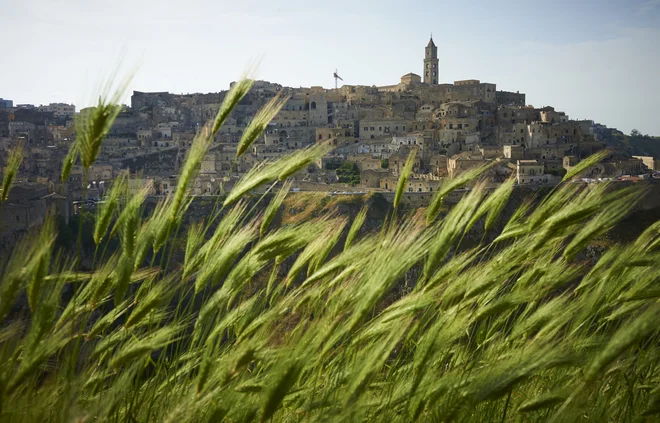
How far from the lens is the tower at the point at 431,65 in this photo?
2665 inches

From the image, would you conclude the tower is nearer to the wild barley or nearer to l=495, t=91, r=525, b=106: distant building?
l=495, t=91, r=525, b=106: distant building

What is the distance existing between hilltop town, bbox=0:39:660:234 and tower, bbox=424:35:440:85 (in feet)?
0.53

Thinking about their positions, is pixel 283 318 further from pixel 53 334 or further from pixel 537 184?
pixel 537 184

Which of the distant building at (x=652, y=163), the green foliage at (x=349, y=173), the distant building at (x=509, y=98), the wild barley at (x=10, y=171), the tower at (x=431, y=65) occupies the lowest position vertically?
the green foliage at (x=349, y=173)

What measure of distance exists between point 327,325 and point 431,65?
68930mm

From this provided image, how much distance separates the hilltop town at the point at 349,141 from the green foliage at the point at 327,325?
22501mm

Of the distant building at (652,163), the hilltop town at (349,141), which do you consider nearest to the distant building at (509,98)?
the hilltop town at (349,141)

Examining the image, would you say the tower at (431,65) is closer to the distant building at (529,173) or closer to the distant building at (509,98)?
the distant building at (509,98)

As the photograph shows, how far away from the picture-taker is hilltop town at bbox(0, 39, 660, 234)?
33.5 metres

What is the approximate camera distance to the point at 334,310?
2.00 m

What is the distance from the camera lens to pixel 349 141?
151ft

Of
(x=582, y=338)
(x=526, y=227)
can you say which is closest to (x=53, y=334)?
(x=526, y=227)

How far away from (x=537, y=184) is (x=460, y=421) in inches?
1282

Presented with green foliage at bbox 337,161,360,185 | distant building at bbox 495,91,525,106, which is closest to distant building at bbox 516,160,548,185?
green foliage at bbox 337,161,360,185
